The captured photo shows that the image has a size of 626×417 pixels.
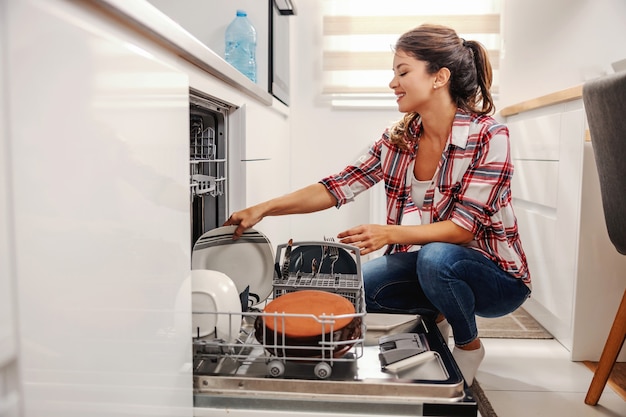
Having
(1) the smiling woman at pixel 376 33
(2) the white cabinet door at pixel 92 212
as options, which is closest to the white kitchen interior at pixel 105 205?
(2) the white cabinet door at pixel 92 212

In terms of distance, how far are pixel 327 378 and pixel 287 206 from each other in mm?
687

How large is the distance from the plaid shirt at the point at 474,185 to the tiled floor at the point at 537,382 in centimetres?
37

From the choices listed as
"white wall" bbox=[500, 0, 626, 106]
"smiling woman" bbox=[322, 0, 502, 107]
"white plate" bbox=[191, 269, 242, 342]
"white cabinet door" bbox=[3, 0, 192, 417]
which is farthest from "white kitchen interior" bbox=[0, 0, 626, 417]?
"white wall" bbox=[500, 0, 626, 106]

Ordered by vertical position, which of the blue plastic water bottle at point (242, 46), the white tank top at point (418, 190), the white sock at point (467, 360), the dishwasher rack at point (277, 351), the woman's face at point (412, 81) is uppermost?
the blue plastic water bottle at point (242, 46)

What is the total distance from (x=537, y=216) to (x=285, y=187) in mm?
1100

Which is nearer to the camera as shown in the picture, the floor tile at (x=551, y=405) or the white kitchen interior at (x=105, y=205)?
the white kitchen interior at (x=105, y=205)

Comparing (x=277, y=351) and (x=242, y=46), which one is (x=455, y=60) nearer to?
(x=277, y=351)

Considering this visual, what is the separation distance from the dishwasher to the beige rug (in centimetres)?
129

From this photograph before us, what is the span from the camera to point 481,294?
149 cm

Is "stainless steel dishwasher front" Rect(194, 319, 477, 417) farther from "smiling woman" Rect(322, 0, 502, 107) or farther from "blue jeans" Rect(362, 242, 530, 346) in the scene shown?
"smiling woman" Rect(322, 0, 502, 107)

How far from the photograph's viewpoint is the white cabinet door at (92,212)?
452 millimetres

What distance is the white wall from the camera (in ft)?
9.91

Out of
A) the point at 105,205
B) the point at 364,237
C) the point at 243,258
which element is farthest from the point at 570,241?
the point at 105,205

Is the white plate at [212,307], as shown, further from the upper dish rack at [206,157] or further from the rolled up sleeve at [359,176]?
the rolled up sleeve at [359,176]
